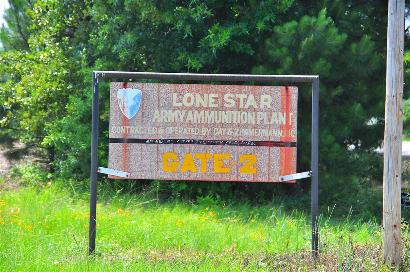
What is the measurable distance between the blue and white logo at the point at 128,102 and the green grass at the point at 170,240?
130 cm

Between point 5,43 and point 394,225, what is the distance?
932 centimetres

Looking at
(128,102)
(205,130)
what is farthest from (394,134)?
(128,102)

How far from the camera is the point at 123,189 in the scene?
1005 centimetres

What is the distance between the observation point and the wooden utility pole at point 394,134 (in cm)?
523

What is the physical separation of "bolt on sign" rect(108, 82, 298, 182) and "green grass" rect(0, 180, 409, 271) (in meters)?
0.75

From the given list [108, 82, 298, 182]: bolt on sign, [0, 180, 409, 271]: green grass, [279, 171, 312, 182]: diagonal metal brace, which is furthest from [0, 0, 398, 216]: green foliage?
[279, 171, 312, 182]: diagonal metal brace

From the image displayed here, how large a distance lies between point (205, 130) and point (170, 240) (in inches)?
48.7

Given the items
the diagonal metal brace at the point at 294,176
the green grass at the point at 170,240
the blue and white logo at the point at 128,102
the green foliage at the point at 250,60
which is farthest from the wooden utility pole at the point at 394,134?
the green foliage at the point at 250,60

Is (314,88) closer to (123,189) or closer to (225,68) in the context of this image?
(225,68)

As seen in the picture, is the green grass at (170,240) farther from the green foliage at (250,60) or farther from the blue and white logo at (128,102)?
the blue and white logo at (128,102)

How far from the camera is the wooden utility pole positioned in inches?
206

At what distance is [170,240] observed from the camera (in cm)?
628

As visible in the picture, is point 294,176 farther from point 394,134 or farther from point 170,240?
point 170,240

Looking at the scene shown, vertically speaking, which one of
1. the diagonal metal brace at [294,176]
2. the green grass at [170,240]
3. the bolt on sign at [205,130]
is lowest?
the green grass at [170,240]
